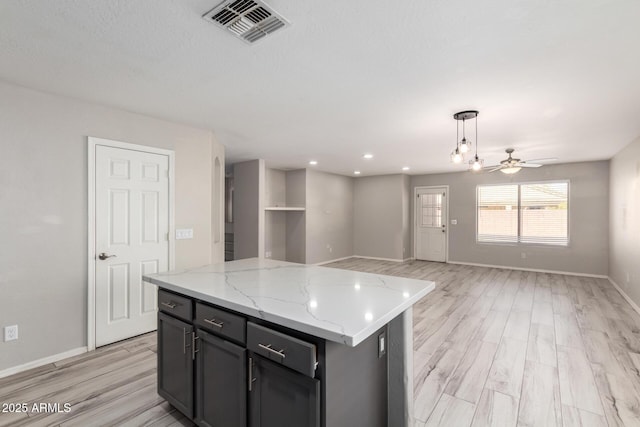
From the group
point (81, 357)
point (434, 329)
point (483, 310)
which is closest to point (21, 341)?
point (81, 357)

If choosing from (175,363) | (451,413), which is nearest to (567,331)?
(451,413)

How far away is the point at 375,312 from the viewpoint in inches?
53.6

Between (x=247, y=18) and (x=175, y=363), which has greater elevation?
(x=247, y=18)

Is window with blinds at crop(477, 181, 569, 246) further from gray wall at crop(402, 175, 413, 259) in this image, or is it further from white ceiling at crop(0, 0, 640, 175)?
white ceiling at crop(0, 0, 640, 175)

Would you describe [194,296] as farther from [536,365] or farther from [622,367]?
[622,367]

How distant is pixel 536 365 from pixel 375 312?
92.1 inches

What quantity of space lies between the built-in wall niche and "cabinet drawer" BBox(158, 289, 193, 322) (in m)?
5.00

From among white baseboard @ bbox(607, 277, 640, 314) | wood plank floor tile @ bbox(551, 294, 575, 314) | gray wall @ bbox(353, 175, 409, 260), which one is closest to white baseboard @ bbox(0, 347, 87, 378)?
wood plank floor tile @ bbox(551, 294, 575, 314)

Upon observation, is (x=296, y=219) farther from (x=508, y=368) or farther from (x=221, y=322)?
(x=221, y=322)

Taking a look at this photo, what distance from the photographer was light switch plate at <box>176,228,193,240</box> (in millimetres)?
3617

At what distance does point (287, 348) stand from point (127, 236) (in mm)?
2706

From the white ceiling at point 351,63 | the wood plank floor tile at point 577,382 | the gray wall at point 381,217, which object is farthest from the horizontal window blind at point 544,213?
the wood plank floor tile at point 577,382

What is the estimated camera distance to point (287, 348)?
4.33 feet

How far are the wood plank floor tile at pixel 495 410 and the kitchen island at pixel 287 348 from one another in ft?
2.18
